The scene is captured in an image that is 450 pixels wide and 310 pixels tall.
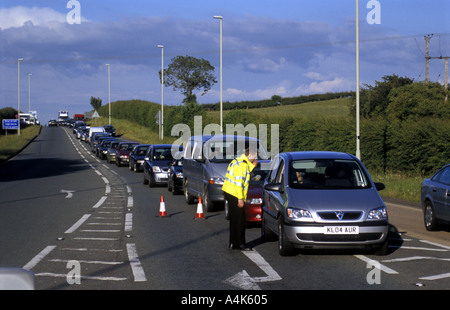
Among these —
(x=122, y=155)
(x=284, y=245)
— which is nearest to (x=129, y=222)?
(x=284, y=245)

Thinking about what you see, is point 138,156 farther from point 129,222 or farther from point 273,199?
point 273,199

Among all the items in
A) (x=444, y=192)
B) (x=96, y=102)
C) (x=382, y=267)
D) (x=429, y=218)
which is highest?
(x=96, y=102)

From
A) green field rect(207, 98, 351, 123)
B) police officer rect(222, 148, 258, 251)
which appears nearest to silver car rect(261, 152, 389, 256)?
police officer rect(222, 148, 258, 251)

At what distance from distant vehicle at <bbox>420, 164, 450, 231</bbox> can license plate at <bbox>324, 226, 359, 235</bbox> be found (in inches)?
147

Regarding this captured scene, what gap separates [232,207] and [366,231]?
7.53ft

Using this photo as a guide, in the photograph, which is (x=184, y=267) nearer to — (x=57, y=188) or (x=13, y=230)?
(x=13, y=230)

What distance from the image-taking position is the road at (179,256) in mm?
8159

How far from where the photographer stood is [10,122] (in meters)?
76.9

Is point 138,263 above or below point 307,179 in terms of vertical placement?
below

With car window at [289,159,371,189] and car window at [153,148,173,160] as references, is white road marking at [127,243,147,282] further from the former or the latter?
car window at [153,148,173,160]

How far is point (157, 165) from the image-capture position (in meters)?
26.3

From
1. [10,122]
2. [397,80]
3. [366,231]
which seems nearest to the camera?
[366,231]

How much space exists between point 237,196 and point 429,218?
486cm
